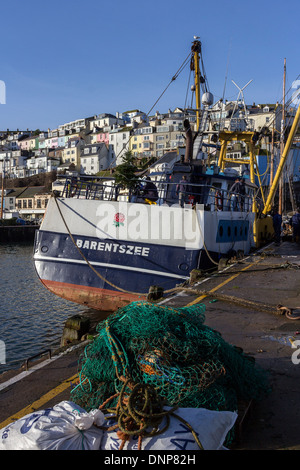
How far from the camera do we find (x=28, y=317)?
15.9 m

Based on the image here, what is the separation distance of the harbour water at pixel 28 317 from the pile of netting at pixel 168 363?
387 centimetres

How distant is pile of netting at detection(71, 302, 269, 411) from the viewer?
3.86m

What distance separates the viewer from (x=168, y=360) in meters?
3.99

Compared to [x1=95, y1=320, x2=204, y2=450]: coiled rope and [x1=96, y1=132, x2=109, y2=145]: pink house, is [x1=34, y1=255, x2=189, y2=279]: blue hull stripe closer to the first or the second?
[x1=95, y1=320, x2=204, y2=450]: coiled rope

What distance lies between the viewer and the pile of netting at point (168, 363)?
12.6 feet

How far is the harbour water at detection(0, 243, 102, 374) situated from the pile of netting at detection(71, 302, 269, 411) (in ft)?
12.7

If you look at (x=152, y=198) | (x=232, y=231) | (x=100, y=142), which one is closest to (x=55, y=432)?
(x=152, y=198)

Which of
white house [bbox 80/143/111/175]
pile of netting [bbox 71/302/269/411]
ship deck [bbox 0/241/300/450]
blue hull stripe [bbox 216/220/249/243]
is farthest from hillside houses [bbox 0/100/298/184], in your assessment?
pile of netting [bbox 71/302/269/411]

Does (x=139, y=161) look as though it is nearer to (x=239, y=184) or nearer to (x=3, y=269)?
(x=3, y=269)

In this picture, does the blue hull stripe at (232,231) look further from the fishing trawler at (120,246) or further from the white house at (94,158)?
the white house at (94,158)

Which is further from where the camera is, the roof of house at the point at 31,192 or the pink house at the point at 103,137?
the pink house at the point at 103,137

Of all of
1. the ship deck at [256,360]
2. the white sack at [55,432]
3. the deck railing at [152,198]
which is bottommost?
the ship deck at [256,360]

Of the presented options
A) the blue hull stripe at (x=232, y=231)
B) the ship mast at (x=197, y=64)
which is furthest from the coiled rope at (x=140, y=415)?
the ship mast at (x=197, y=64)
